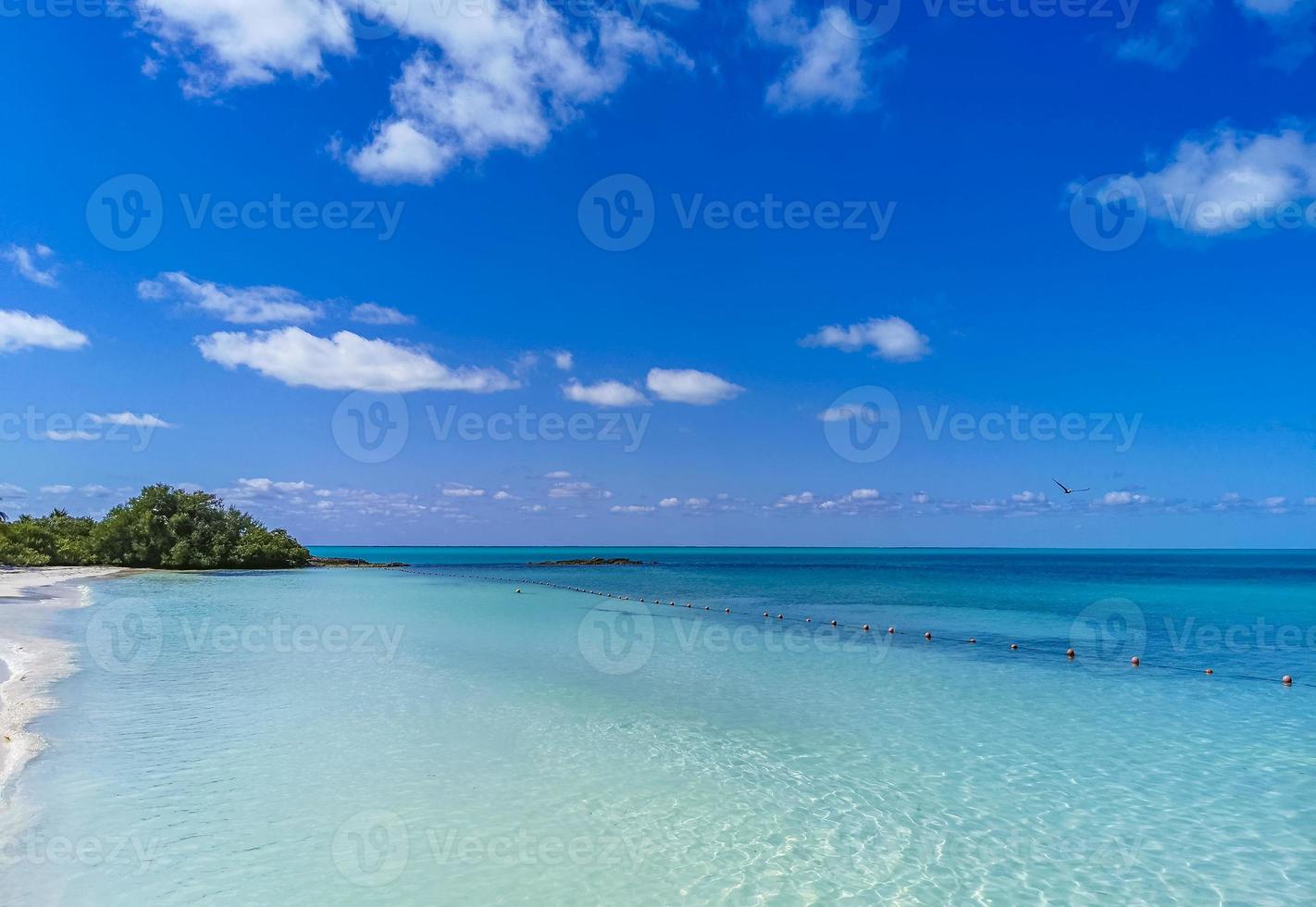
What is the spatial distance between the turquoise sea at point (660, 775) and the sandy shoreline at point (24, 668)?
14.2 inches

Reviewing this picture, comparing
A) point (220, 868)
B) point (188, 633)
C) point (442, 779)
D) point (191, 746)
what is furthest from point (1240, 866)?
point (188, 633)

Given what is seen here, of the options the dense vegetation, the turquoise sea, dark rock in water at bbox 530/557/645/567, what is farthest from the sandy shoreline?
dark rock in water at bbox 530/557/645/567

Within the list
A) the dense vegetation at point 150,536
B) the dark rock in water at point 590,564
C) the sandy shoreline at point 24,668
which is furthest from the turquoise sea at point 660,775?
the dark rock in water at point 590,564

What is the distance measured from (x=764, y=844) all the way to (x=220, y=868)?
19.3ft

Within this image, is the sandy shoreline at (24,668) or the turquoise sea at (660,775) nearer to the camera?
the turquoise sea at (660,775)

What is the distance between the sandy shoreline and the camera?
1136 cm

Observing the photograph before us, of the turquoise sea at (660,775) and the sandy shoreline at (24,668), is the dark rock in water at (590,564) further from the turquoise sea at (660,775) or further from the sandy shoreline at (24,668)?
the turquoise sea at (660,775)

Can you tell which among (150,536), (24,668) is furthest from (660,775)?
(150,536)

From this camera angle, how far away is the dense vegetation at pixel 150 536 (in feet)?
205

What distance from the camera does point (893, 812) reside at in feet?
32.4

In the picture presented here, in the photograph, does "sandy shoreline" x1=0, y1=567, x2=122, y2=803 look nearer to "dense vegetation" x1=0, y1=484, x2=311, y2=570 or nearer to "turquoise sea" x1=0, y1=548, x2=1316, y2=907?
"turquoise sea" x1=0, y1=548, x2=1316, y2=907

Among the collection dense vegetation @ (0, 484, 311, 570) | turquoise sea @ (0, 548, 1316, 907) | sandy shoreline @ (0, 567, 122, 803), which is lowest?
turquoise sea @ (0, 548, 1316, 907)

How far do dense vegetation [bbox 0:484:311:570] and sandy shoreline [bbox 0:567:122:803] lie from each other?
24.6 metres

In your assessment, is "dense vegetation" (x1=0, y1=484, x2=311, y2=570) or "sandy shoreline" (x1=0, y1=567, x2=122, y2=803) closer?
"sandy shoreline" (x1=0, y1=567, x2=122, y2=803)
